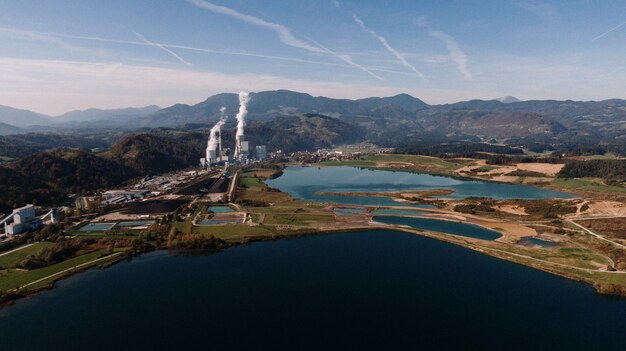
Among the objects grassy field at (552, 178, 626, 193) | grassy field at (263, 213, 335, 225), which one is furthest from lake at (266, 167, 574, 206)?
grassy field at (263, 213, 335, 225)

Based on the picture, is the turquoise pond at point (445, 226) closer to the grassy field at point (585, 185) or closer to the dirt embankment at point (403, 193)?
the dirt embankment at point (403, 193)

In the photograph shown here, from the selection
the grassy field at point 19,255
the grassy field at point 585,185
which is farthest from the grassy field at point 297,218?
the grassy field at point 585,185

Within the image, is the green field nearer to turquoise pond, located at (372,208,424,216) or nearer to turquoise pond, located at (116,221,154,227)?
turquoise pond, located at (372,208,424,216)

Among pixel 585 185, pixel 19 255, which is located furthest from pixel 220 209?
pixel 585 185

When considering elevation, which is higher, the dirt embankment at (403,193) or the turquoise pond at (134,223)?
the dirt embankment at (403,193)

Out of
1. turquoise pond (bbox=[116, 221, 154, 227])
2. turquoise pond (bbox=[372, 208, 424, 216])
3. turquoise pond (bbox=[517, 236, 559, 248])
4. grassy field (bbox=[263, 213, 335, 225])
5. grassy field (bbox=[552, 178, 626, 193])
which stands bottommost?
turquoise pond (bbox=[116, 221, 154, 227])

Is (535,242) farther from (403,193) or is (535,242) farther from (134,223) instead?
(134,223)
